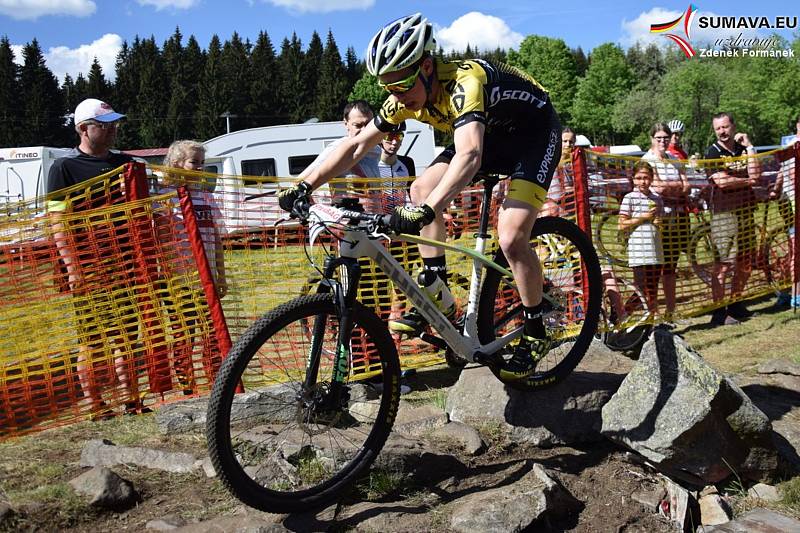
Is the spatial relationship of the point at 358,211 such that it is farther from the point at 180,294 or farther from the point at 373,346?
the point at 180,294

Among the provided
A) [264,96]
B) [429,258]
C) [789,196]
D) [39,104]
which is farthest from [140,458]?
[264,96]

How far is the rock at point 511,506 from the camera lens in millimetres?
3162

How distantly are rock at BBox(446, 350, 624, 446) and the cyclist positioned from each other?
10.6 inches

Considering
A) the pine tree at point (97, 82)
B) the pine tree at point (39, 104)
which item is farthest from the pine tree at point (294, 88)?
the pine tree at point (39, 104)

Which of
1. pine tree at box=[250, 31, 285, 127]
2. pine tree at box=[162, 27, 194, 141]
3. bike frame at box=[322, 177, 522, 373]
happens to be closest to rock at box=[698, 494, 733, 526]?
bike frame at box=[322, 177, 522, 373]

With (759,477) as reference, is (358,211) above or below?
above

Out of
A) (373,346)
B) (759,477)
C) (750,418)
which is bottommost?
(759,477)

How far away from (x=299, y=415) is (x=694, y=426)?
2.08 meters

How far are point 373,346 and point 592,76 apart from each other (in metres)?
103

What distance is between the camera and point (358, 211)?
3.35 m

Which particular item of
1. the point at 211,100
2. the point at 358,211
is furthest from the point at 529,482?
the point at 211,100

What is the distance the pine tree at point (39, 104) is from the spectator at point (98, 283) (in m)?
82.7

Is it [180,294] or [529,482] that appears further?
[180,294]

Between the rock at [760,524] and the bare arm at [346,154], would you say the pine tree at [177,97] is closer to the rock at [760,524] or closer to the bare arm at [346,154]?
the bare arm at [346,154]
